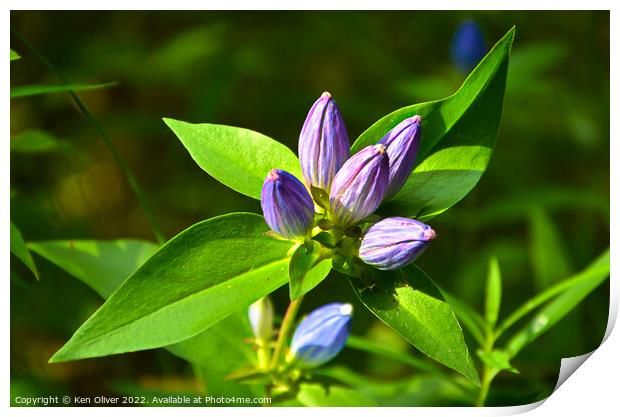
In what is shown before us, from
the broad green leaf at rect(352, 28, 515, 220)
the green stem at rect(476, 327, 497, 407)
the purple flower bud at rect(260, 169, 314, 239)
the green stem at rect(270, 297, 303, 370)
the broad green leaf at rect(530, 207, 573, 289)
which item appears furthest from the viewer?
the broad green leaf at rect(530, 207, 573, 289)

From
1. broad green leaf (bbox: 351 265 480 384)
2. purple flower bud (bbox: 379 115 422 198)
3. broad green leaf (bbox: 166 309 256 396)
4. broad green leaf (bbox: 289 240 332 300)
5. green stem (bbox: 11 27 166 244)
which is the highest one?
green stem (bbox: 11 27 166 244)

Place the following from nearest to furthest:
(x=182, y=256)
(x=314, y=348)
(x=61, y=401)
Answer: (x=182, y=256) → (x=314, y=348) → (x=61, y=401)

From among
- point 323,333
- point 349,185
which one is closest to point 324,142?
point 349,185

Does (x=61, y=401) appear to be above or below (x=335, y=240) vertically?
below

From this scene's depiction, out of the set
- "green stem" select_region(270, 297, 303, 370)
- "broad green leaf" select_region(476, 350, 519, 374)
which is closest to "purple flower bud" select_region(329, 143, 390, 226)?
"green stem" select_region(270, 297, 303, 370)

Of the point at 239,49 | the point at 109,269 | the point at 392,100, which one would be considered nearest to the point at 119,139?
the point at 239,49

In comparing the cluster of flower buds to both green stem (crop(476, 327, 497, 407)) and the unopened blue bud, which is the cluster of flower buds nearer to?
green stem (crop(476, 327, 497, 407))
